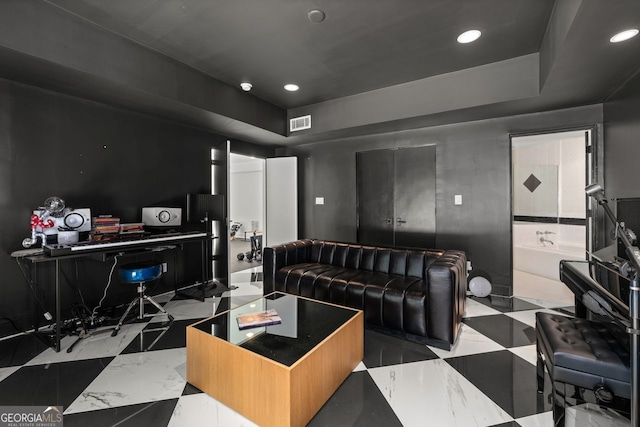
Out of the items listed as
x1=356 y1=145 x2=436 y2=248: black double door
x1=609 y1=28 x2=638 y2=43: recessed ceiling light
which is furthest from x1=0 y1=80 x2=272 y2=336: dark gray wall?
x1=609 y1=28 x2=638 y2=43: recessed ceiling light

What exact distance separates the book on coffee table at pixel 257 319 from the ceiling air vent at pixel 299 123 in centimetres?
315

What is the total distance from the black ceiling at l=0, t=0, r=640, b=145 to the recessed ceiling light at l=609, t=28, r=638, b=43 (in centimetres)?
5

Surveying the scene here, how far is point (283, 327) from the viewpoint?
1.87m

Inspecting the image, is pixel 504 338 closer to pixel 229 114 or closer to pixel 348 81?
pixel 348 81

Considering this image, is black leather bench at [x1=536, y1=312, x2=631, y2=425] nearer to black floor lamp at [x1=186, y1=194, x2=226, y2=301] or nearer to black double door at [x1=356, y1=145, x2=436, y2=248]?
black double door at [x1=356, y1=145, x2=436, y2=248]

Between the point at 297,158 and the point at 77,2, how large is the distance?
3.34 meters

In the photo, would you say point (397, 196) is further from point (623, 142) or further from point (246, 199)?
point (246, 199)

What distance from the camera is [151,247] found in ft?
9.93

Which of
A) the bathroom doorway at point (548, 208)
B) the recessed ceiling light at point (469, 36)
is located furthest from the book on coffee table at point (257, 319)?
the bathroom doorway at point (548, 208)

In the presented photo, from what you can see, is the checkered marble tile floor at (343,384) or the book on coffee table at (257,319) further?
the book on coffee table at (257,319)

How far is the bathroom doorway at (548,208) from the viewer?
182 inches

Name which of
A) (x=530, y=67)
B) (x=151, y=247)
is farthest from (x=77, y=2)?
(x=530, y=67)

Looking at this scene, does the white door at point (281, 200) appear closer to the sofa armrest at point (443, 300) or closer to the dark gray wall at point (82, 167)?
the dark gray wall at point (82, 167)

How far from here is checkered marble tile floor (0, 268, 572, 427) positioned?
5.04 feet
